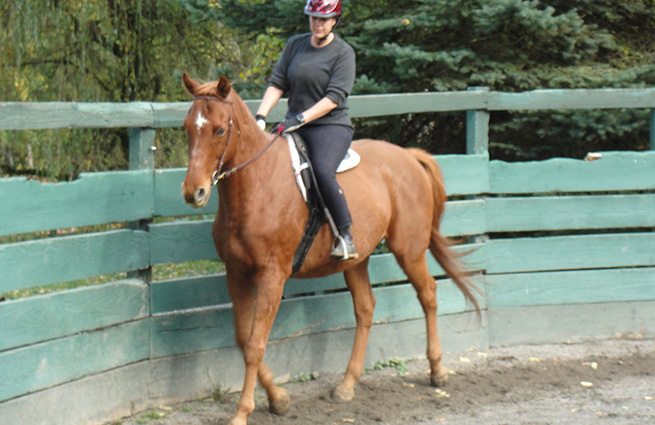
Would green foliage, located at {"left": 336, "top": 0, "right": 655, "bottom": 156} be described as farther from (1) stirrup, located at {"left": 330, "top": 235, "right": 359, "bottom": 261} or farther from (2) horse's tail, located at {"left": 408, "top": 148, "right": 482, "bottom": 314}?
(1) stirrup, located at {"left": 330, "top": 235, "right": 359, "bottom": 261}

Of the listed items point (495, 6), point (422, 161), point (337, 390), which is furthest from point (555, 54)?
point (337, 390)

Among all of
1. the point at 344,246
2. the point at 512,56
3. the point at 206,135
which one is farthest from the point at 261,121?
the point at 512,56

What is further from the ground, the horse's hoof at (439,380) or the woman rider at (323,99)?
the woman rider at (323,99)

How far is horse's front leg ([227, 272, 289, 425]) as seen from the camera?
4.98 m

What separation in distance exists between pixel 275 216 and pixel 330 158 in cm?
54

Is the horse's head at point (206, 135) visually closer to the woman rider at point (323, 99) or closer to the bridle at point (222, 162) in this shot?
the bridle at point (222, 162)

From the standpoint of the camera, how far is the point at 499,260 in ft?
23.0

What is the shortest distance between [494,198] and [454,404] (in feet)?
6.42

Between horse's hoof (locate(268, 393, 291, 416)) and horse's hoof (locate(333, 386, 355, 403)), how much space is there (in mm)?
482

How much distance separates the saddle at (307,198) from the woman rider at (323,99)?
0.12ft

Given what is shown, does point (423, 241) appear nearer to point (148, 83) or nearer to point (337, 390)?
point (337, 390)

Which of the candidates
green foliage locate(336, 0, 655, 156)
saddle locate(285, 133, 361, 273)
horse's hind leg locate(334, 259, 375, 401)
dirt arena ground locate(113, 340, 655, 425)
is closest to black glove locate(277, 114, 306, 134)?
saddle locate(285, 133, 361, 273)

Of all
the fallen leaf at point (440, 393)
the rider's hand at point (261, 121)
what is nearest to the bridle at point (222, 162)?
the rider's hand at point (261, 121)

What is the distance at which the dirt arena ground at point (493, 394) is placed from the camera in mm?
5277
